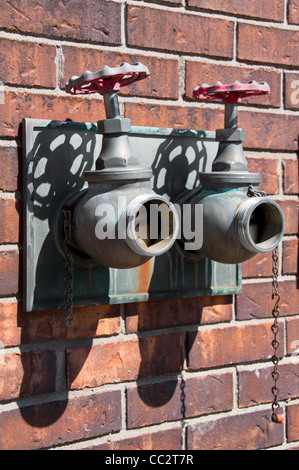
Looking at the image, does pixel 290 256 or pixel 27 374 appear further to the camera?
pixel 290 256

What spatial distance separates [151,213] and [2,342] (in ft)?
1.16

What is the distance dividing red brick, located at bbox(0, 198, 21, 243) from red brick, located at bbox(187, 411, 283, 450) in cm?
55

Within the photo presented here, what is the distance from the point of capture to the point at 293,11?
4.39ft

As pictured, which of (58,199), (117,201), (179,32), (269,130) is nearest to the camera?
(117,201)

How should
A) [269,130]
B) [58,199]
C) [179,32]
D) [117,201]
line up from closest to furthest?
1. [117,201]
2. [58,199]
3. [179,32]
4. [269,130]

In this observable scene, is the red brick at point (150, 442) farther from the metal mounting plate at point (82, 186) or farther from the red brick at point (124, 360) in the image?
the metal mounting plate at point (82, 186)

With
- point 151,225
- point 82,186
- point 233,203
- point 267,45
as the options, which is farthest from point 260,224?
point 267,45

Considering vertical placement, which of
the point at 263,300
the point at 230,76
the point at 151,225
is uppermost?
the point at 230,76

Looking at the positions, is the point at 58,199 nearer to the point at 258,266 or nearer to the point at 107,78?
the point at 107,78

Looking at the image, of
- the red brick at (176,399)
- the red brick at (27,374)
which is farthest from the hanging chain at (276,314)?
the red brick at (27,374)

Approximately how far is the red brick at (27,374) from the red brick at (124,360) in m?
0.04

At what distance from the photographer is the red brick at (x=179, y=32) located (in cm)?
117

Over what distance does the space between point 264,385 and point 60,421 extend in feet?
1.54
